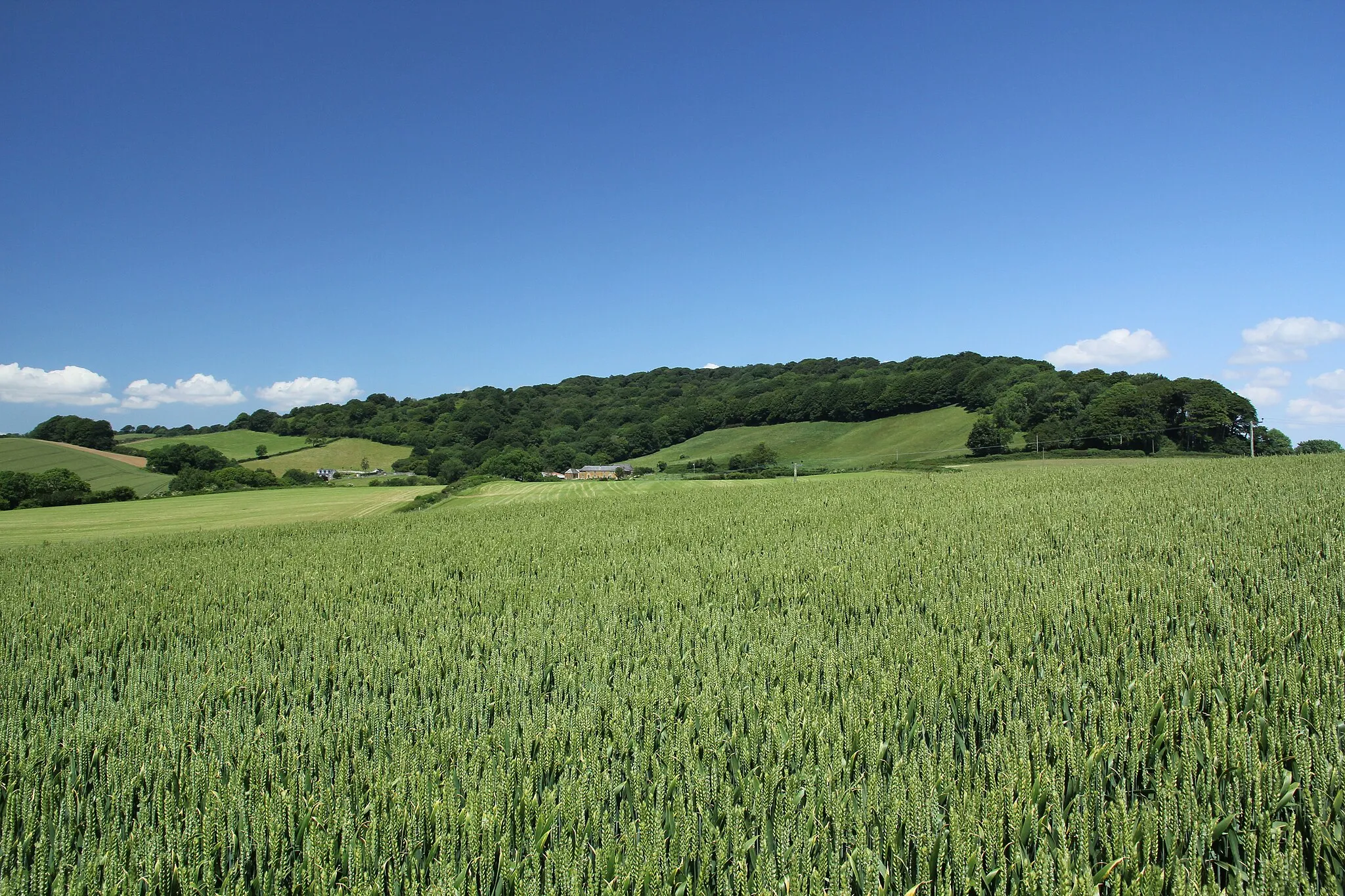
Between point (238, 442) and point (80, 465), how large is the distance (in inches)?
1424

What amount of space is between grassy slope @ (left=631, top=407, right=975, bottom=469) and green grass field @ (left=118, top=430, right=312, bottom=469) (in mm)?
44423

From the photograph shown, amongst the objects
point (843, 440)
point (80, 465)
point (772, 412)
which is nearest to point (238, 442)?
point (80, 465)

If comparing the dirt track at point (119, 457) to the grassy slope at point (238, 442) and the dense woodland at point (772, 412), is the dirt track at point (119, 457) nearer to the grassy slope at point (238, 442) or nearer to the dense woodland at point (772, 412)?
the dense woodland at point (772, 412)

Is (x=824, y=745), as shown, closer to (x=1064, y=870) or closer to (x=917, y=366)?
(x=1064, y=870)

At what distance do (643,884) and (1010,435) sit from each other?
234 feet

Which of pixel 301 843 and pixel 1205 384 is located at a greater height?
pixel 1205 384

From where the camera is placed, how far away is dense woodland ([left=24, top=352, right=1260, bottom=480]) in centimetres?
5844

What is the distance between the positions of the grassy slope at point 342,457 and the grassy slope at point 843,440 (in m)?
31.2

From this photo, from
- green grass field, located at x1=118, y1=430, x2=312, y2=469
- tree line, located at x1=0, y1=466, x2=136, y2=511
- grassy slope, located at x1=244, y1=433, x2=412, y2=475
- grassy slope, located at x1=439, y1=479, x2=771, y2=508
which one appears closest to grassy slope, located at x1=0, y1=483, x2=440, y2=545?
tree line, located at x1=0, y1=466, x2=136, y2=511

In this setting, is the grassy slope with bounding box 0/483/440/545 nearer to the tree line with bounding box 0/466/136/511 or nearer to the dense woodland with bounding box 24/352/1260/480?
the tree line with bounding box 0/466/136/511

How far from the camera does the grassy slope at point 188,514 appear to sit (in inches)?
990

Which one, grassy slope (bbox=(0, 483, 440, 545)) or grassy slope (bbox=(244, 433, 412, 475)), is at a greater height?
grassy slope (bbox=(244, 433, 412, 475))

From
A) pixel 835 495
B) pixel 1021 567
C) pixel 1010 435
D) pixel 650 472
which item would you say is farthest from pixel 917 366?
pixel 1021 567

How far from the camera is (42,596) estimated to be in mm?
9242
